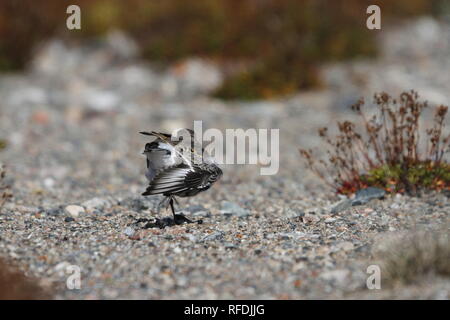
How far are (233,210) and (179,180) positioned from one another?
1353 mm

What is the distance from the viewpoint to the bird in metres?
5.86

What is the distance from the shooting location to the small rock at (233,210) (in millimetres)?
6988

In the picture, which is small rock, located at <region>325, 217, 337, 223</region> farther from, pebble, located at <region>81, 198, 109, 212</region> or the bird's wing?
pebble, located at <region>81, 198, 109, 212</region>

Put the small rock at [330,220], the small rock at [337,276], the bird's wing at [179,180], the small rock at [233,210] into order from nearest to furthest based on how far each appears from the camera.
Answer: the small rock at [337,276] < the bird's wing at [179,180] < the small rock at [330,220] < the small rock at [233,210]

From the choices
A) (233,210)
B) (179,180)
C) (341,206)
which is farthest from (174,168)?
(341,206)

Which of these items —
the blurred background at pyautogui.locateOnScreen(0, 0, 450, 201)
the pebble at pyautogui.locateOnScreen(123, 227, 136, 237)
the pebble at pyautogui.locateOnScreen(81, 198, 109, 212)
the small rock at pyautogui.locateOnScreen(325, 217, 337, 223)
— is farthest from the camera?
the blurred background at pyautogui.locateOnScreen(0, 0, 450, 201)

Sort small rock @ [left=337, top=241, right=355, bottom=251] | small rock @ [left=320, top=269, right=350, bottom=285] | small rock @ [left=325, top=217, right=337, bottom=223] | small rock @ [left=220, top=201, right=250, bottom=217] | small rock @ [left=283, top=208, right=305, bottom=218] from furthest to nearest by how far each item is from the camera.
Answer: small rock @ [left=220, top=201, right=250, bottom=217] → small rock @ [left=283, top=208, right=305, bottom=218] → small rock @ [left=325, top=217, right=337, bottom=223] → small rock @ [left=337, top=241, right=355, bottom=251] → small rock @ [left=320, top=269, right=350, bottom=285]

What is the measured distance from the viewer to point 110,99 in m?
13.1

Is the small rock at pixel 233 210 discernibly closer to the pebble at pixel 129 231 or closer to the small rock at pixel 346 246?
the pebble at pixel 129 231

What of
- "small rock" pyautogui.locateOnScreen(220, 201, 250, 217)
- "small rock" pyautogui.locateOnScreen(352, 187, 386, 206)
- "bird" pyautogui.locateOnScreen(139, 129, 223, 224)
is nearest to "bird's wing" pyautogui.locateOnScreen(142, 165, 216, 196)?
"bird" pyautogui.locateOnScreen(139, 129, 223, 224)

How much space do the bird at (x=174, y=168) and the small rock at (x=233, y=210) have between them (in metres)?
0.98

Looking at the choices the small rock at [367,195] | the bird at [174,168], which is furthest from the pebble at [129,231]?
the small rock at [367,195]

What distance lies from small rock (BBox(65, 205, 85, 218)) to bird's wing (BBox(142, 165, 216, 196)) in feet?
4.64

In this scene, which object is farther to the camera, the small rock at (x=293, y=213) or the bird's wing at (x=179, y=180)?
the small rock at (x=293, y=213)
